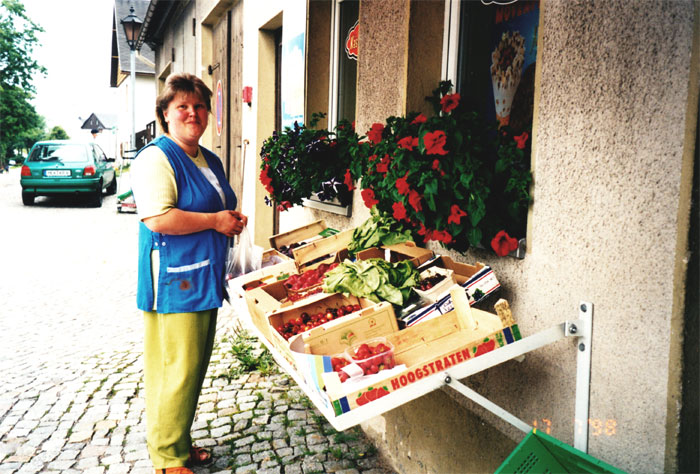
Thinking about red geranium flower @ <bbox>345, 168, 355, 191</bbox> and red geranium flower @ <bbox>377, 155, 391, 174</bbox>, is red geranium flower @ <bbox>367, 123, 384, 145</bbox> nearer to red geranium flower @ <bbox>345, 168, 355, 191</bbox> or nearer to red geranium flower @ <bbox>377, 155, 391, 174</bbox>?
red geranium flower @ <bbox>377, 155, 391, 174</bbox>

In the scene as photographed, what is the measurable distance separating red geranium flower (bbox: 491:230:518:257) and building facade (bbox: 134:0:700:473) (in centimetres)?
7

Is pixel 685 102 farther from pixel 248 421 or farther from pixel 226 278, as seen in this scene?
pixel 248 421

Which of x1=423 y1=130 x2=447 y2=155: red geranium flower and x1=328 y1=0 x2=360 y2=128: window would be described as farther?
x1=328 y1=0 x2=360 y2=128: window

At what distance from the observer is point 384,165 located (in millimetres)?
2740

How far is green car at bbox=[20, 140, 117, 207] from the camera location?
15742 millimetres

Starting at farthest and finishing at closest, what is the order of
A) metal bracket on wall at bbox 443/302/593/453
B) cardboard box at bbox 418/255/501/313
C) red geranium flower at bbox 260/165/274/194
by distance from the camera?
red geranium flower at bbox 260/165/274/194, cardboard box at bbox 418/255/501/313, metal bracket on wall at bbox 443/302/593/453

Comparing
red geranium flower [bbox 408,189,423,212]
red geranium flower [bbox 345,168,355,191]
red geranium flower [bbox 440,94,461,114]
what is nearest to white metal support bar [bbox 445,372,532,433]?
red geranium flower [bbox 408,189,423,212]

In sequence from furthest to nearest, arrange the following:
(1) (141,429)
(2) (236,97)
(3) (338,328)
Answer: (2) (236,97)
(1) (141,429)
(3) (338,328)

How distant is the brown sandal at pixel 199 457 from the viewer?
3260 mm

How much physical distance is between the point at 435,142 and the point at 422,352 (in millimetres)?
854

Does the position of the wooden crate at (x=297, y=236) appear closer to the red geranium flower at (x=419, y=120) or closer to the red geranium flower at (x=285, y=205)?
the red geranium flower at (x=285, y=205)

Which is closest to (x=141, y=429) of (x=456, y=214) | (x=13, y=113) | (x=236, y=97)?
(x=456, y=214)

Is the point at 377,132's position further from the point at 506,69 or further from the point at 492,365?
the point at 492,365

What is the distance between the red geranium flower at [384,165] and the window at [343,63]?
1.96m
